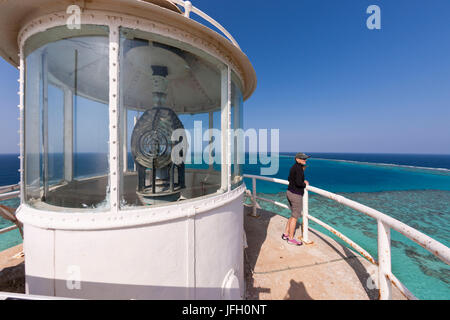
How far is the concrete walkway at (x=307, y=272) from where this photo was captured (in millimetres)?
2537

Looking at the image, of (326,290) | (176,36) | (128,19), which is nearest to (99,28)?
(128,19)

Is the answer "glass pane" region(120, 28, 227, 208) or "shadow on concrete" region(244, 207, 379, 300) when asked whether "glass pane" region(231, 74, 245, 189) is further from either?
"shadow on concrete" region(244, 207, 379, 300)

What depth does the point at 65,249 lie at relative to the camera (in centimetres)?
155

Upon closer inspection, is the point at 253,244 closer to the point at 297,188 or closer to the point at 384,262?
the point at 297,188

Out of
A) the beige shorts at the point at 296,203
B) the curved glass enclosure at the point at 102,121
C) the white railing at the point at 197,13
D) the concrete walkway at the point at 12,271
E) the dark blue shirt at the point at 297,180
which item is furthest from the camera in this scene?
the beige shorts at the point at 296,203

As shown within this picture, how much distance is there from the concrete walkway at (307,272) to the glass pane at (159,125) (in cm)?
179

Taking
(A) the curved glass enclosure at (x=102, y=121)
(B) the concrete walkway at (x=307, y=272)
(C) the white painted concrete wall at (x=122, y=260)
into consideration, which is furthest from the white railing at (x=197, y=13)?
(B) the concrete walkway at (x=307, y=272)

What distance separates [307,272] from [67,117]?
4123mm

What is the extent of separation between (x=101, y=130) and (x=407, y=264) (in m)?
10.5

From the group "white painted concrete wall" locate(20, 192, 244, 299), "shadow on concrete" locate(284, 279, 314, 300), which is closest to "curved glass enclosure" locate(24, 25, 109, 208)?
"white painted concrete wall" locate(20, 192, 244, 299)

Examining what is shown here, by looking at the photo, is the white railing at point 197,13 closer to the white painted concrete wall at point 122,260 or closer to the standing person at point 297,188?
the white painted concrete wall at point 122,260

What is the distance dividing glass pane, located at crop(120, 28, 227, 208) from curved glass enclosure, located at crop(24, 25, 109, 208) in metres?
0.23

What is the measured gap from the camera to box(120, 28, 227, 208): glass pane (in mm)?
1956
